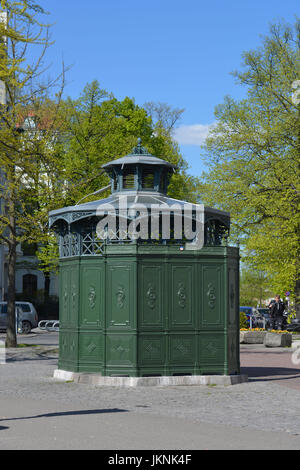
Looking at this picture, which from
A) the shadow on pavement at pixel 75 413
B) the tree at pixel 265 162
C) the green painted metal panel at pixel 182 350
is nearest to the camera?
the shadow on pavement at pixel 75 413

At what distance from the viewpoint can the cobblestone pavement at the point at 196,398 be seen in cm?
1030

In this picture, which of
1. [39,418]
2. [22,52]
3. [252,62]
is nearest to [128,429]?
[39,418]

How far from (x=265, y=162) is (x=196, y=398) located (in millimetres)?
25399

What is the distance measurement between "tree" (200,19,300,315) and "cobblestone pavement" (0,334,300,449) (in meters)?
16.3

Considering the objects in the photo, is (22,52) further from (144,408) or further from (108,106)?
(108,106)

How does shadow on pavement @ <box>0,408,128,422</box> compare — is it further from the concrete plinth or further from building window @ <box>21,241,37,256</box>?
building window @ <box>21,241,37,256</box>

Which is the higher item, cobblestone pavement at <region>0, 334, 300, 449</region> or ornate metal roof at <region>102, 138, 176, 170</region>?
ornate metal roof at <region>102, 138, 176, 170</region>

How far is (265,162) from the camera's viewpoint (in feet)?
122

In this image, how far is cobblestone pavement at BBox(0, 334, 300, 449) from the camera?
10297mm

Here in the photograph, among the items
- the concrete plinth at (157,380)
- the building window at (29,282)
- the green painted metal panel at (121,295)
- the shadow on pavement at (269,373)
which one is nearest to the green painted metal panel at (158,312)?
the green painted metal panel at (121,295)

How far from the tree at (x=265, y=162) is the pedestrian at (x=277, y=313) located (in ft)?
3.60

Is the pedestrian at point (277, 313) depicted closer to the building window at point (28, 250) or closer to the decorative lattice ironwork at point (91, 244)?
the decorative lattice ironwork at point (91, 244)

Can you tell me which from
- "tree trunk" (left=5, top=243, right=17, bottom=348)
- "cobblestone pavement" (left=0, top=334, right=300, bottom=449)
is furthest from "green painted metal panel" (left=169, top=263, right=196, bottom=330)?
"tree trunk" (left=5, top=243, right=17, bottom=348)

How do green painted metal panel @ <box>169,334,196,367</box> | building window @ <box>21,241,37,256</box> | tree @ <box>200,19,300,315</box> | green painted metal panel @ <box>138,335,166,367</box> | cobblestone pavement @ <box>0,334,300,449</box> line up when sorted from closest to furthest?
cobblestone pavement @ <box>0,334,300,449</box>
green painted metal panel @ <box>138,335,166,367</box>
green painted metal panel @ <box>169,334,196,367</box>
tree @ <box>200,19,300,315</box>
building window @ <box>21,241,37,256</box>
